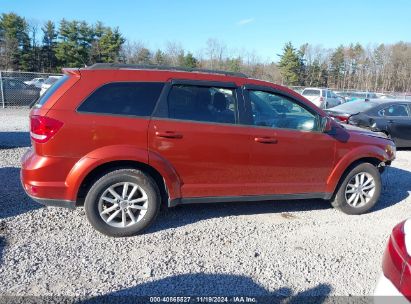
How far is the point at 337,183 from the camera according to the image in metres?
4.50

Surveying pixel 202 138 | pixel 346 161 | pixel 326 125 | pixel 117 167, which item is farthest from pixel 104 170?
pixel 346 161

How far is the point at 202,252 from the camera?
3.43 meters

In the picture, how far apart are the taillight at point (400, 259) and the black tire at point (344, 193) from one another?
97.6 inches

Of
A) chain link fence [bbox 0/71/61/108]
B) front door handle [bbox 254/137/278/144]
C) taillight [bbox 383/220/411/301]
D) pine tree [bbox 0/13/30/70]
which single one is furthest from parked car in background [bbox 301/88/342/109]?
pine tree [bbox 0/13/30/70]

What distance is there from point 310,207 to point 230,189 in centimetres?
159

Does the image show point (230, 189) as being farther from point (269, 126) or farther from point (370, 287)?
point (370, 287)

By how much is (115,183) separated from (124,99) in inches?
36.7

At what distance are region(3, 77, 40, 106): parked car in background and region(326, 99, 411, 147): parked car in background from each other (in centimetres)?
1424

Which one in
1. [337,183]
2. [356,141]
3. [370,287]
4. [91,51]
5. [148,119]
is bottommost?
[370,287]

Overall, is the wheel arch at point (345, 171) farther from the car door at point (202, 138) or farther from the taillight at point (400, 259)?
the taillight at point (400, 259)

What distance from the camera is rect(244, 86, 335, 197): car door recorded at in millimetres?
4000

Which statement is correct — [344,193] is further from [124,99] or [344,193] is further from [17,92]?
[17,92]

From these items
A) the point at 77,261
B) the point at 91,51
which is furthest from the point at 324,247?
the point at 91,51

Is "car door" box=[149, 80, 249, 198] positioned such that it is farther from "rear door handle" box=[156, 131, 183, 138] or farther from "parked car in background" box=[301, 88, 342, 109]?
"parked car in background" box=[301, 88, 342, 109]
